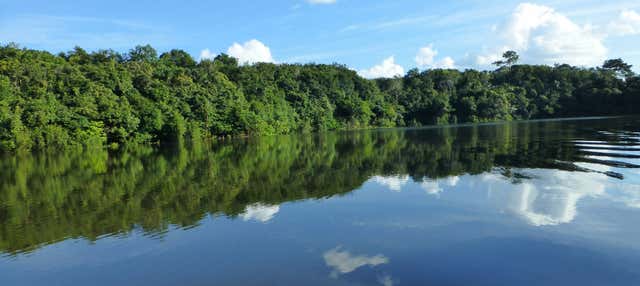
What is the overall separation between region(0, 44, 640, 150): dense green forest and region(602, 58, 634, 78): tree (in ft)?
0.83

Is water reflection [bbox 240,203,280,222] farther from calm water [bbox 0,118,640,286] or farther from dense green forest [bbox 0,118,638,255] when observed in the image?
dense green forest [bbox 0,118,638,255]

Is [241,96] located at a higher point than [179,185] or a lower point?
higher

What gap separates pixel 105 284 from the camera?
7.87 meters

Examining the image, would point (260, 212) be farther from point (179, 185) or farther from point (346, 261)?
point (179, 185)

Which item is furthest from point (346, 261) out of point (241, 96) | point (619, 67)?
point (619, 67)

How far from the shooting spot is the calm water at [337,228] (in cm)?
791

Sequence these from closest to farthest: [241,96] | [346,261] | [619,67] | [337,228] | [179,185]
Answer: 1. [346,261]
2. [337,228]
3. [179,185]
4. [241,96]
5. [619,67]

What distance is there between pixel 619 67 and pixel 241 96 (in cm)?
9622

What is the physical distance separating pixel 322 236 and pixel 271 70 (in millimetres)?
84490

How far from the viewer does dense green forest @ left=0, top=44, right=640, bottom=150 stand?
1902 inches

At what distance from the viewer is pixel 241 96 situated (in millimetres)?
73688

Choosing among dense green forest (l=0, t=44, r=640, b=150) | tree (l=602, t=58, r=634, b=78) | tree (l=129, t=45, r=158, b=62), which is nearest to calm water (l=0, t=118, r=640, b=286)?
dense green forest (l=0, t=44, r=640, b=150)

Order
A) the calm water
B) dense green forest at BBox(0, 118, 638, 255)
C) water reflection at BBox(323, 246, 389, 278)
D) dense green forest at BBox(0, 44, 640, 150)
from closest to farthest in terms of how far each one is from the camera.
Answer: the calm water
water reflection at BBox(323, 246, 389, 278)
dense green forest at BBox(0, 118, 638, 255)
dense green forest at BBox(0, 44, 640, 150)

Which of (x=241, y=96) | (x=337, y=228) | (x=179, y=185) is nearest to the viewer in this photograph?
(x=337, y=228)
